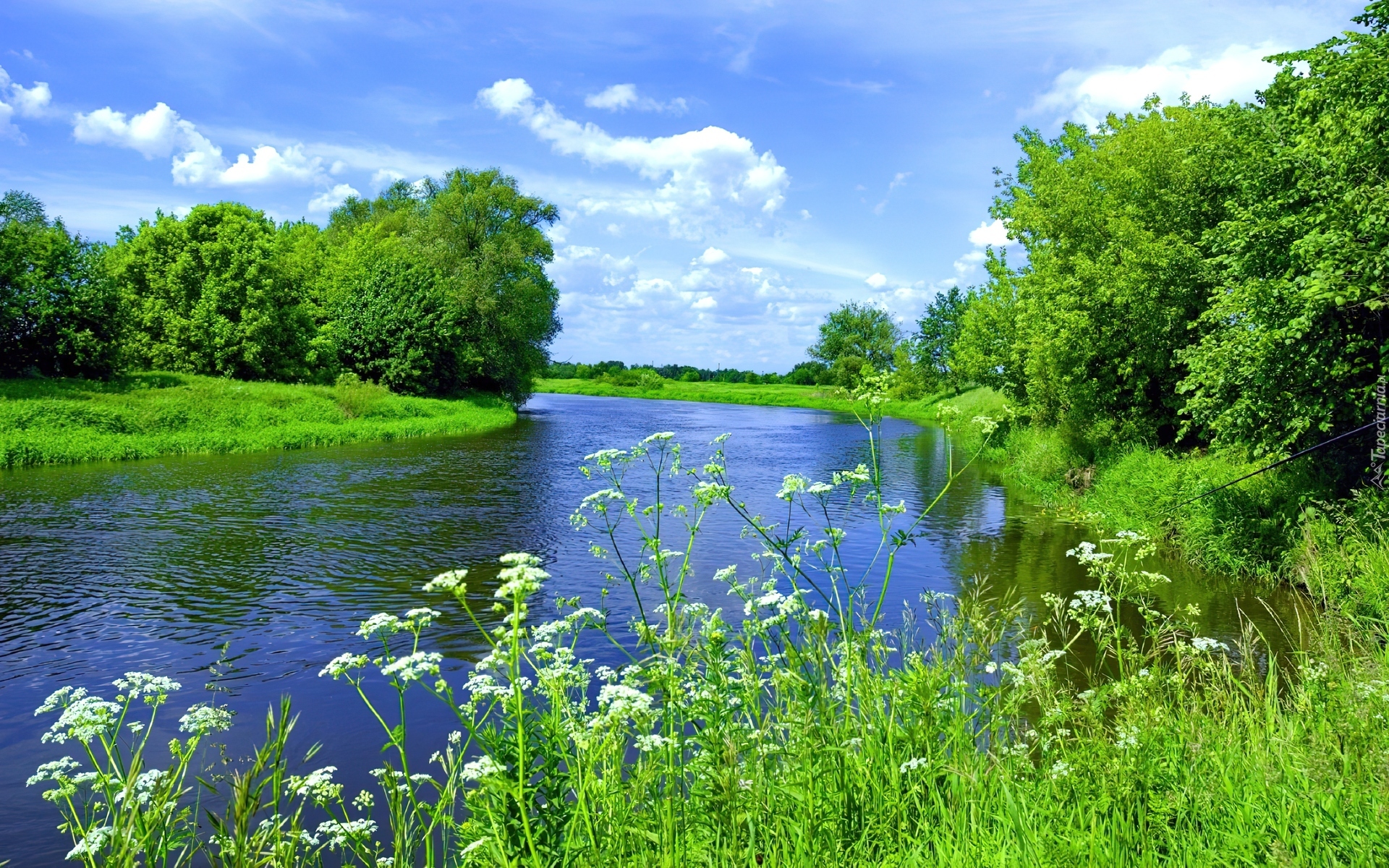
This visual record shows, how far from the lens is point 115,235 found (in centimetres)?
4472

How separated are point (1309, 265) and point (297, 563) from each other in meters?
14.7

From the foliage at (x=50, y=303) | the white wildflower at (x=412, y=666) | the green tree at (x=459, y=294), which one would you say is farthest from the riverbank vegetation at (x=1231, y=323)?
the green tree at (x=459, y=294)

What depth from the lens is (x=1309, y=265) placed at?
1087 cm

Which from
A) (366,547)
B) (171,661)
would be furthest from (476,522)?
(171,661)

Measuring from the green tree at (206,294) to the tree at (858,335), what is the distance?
64226 millimetres

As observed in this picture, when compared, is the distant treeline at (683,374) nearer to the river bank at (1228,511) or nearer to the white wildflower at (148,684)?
the river bank at (1228,511)

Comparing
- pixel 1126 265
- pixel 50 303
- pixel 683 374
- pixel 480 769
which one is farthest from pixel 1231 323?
pixel 683 374

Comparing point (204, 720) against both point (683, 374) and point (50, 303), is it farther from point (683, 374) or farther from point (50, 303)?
point (683, 374)

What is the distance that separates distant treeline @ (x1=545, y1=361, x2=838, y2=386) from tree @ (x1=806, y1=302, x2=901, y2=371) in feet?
10.2

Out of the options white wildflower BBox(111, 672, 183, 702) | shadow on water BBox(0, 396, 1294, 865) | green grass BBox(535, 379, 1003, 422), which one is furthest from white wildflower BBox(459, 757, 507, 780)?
green grass BBox(535, 379, 1003, 422)

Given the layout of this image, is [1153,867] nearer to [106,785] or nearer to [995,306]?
[106,785]

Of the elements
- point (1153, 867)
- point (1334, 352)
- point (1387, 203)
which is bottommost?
point (1153, 867)

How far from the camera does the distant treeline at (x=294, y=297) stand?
29078mm

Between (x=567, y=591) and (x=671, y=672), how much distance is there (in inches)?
349
